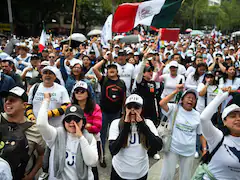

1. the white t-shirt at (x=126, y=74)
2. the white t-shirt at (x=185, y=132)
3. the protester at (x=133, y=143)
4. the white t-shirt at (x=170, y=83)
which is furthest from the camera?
the white t-shirt at (x=126, y=74)

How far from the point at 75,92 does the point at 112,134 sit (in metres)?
1.05

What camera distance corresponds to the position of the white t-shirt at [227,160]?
253 cm

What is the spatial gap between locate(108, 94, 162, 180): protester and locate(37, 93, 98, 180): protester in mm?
369

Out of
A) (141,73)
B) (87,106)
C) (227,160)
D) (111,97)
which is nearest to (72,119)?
(87,106)

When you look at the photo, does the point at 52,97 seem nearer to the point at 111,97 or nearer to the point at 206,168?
the point at 111,97

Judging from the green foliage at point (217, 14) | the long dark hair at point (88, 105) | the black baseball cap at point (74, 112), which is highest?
the green foliage at point (217, 14)

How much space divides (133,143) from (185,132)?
1.04 m

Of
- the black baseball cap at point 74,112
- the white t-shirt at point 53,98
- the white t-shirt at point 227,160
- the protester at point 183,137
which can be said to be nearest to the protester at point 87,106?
the white t-shirt at point 53,98

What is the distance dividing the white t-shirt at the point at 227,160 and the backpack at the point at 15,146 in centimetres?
203

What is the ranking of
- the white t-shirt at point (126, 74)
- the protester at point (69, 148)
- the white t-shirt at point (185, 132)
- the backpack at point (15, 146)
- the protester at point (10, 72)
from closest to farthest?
1. the backpack at point (15, 146)
2. the protester at point (69, 148)
3. the white t-shirt at point (185, 132)
4. the protester at point (10, 72)
5. the white t-shirt at point (126, 74)

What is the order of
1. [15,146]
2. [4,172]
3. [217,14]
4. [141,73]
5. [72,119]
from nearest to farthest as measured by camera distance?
1. [4,172]
2. [15,146]
3. [72,119]
4. [141,73]
5. [217,14]

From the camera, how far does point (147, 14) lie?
5.15 metres

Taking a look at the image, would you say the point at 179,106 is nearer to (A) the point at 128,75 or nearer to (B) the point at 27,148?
(B) the point at 27,148

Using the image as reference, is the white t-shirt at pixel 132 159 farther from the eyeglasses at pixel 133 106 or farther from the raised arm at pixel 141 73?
the raised arm at pixel 141 73
